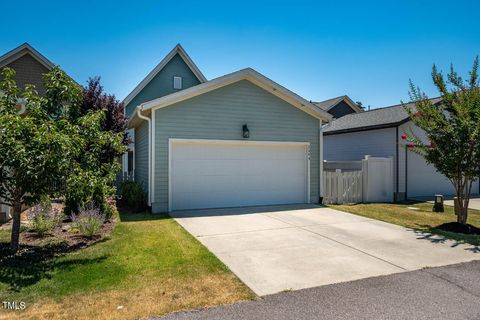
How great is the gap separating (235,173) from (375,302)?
7023mm

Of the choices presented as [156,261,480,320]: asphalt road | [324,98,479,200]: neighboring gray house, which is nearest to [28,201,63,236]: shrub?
[156,261,480,320]: asphalt road

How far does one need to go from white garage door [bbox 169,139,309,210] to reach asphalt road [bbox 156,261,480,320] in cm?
634

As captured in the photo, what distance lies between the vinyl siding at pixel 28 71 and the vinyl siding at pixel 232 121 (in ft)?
38.9

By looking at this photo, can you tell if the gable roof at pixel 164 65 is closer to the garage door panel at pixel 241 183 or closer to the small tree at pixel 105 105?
the small tree at pixel 105 105

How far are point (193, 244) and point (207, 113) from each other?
16.1ft

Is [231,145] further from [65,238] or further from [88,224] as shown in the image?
[65,238]

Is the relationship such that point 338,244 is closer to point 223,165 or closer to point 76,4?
point 223,165

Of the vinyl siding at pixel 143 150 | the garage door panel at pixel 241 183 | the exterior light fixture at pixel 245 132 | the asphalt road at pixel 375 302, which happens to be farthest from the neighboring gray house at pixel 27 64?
the asphalt road at pixel 375 302

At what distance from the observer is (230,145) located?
10125 millimetres

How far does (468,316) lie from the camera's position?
10.5ft

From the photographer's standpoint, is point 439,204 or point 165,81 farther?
point 165,81

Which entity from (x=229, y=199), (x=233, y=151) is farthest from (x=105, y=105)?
(x=229, y=199)

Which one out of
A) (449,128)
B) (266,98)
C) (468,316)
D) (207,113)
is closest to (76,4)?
(207,113)

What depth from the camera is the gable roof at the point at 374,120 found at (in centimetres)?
1327
